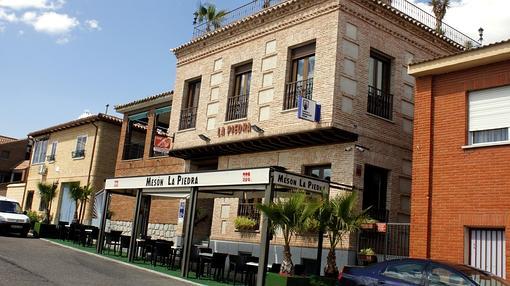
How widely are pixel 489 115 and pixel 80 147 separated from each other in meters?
26.5

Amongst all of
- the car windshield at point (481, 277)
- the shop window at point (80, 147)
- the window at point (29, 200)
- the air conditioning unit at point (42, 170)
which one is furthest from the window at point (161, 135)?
the car windshield at point (481, 277)

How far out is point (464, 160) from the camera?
12.4 meters

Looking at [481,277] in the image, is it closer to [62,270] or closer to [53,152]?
[62,270]

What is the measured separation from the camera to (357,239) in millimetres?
15594

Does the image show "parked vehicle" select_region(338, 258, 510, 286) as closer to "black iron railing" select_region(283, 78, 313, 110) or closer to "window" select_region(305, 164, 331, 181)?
"window" select_region(305, 164, 331, 181)

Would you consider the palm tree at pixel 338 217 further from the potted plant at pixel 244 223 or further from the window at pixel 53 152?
the window at pixel 53 152

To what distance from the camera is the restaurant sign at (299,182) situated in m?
13.2

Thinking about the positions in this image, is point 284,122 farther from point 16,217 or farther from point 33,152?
point 33,152

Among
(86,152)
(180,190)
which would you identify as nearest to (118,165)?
(86,152)

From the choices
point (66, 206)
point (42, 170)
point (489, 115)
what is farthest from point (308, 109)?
point (42, 170)

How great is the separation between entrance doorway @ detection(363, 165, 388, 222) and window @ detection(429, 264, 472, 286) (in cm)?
777

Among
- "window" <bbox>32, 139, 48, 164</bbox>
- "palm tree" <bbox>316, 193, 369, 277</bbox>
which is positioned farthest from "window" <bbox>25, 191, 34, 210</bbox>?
"palm tree" <bbox>316, 193, 369, 277</bbox>

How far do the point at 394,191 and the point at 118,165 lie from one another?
16.6m

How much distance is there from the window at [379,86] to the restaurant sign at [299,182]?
4.05 metres
